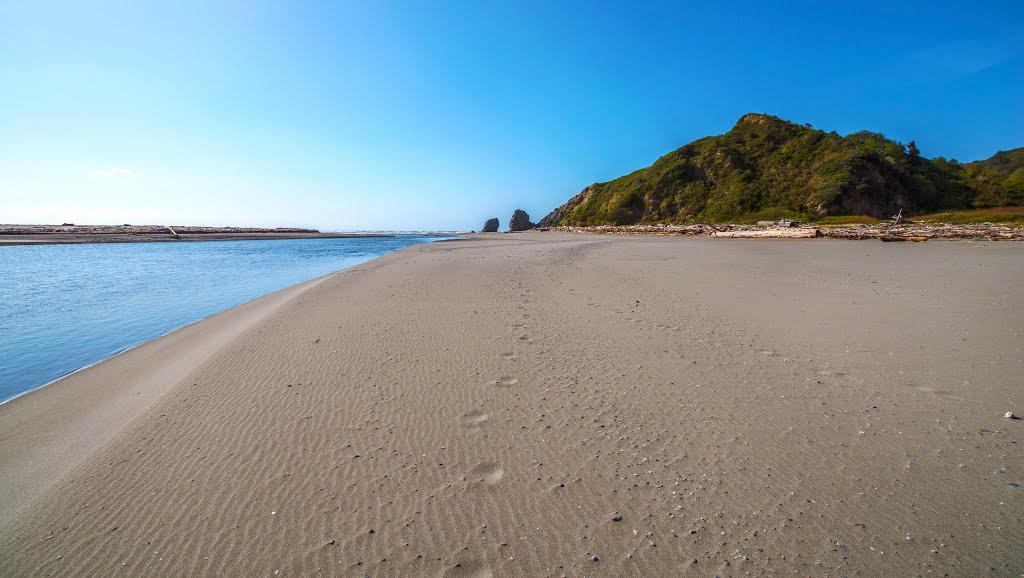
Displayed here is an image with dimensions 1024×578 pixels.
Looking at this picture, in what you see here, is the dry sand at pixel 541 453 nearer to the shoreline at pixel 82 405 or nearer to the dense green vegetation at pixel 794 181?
the shoreline at pixel 82 405

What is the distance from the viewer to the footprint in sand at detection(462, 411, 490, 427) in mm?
3193

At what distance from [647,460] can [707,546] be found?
2.29 ft

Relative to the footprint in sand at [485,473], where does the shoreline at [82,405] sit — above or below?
below

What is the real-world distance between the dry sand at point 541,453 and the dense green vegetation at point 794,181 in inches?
1838

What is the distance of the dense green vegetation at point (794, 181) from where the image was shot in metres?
41.3

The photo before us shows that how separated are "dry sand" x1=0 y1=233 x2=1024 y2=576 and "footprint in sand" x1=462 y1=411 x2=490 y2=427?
0.06 feet

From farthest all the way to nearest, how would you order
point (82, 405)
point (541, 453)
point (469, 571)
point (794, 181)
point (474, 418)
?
point (794, 181) → point (82, 405) → point (474, 418) → point (541, 453) → point (469, 571)

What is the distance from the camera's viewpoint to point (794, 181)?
4791 cm

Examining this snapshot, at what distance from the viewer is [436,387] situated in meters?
3.90

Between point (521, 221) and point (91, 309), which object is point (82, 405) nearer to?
point (91, 309)

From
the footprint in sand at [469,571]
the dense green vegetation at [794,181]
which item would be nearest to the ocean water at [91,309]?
the footprint in sand at [469,571]

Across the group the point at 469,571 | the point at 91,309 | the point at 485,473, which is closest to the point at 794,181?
the point at 485,473

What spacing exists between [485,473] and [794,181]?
5782 cm

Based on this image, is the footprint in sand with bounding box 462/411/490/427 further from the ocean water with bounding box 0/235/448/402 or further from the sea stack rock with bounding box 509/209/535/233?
the sea stack rock with bounding box 509/209/535/233
